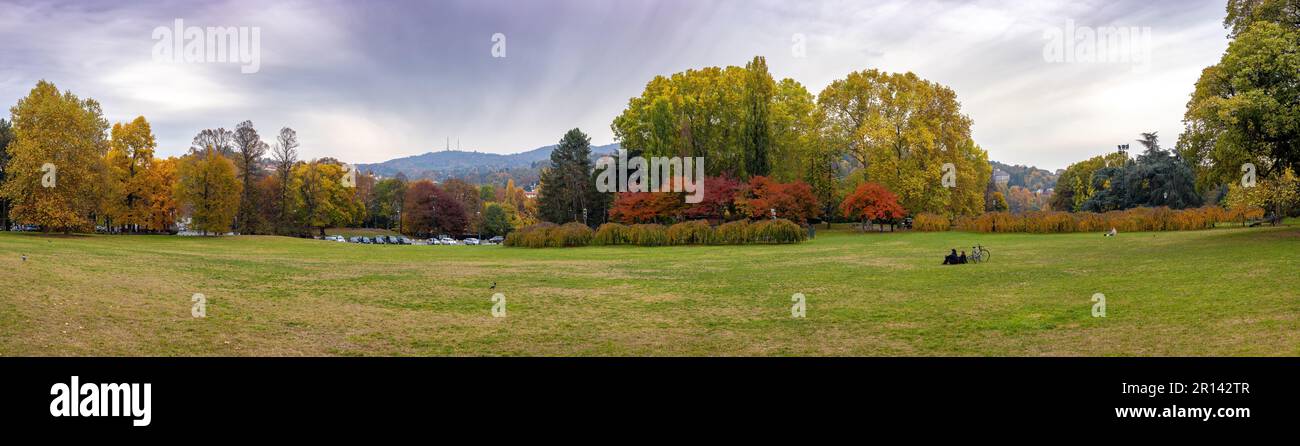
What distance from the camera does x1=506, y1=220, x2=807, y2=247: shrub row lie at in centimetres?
4138

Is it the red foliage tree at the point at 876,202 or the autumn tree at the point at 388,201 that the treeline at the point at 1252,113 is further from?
the autumn tree at the point at 388,201

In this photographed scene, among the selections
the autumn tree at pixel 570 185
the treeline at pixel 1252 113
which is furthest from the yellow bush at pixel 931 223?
the autumn tree at pixel 570 185

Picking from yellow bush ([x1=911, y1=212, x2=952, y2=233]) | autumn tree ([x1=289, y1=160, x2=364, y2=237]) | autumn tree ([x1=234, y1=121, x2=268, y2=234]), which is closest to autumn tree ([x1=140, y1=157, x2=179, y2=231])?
autumn tree ([x1=234, y1=121, x2=268, y2=234])

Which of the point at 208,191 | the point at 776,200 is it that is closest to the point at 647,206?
the point at 776,200

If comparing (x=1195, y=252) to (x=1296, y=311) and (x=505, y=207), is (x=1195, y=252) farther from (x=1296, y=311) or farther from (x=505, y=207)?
(x=505, y=207)

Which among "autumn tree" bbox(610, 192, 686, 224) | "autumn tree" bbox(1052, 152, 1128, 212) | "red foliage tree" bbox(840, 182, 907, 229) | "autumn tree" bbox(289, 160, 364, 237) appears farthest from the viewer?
"autumn tree" bbox(1052, 152, 1128, 212)

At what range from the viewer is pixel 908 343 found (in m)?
10.5

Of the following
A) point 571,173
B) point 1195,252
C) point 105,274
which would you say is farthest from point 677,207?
point 105,274

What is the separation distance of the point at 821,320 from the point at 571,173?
5972 cm

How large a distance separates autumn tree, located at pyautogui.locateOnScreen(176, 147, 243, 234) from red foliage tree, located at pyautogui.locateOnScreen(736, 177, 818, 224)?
36662 millimetres

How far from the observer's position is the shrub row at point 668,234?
41.4 m

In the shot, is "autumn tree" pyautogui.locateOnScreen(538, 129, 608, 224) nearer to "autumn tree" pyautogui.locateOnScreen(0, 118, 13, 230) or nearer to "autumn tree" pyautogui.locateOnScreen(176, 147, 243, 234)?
"autumn tree" pyautogui.locateOnScreen(176, 147, 243, 234)

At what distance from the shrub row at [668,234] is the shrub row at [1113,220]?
12.5m
